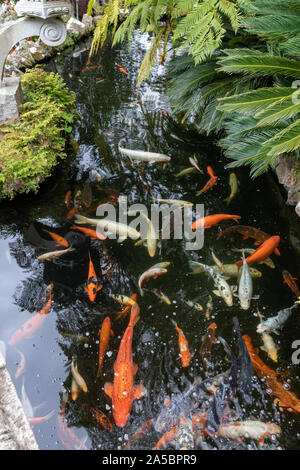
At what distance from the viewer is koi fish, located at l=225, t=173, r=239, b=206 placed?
4.07m

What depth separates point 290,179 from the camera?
394 cm

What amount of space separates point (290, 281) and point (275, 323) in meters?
0.51

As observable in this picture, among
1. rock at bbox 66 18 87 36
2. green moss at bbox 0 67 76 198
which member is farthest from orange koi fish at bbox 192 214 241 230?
rock at bbox 66 18 87 36

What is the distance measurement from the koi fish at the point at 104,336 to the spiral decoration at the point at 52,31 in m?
3.22

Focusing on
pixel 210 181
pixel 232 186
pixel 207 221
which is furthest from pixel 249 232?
pixel 210 181

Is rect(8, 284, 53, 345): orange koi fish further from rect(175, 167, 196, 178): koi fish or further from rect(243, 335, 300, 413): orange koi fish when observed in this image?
rect(175, 167, 196, 178): koi fish

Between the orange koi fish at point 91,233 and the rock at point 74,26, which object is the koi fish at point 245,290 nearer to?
the orange koi fish at point 91,233

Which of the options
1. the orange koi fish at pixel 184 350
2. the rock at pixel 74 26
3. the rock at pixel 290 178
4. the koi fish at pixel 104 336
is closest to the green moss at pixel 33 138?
the koi fish at pixel 104 336

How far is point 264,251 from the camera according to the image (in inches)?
129

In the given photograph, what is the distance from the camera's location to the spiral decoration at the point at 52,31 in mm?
3971
